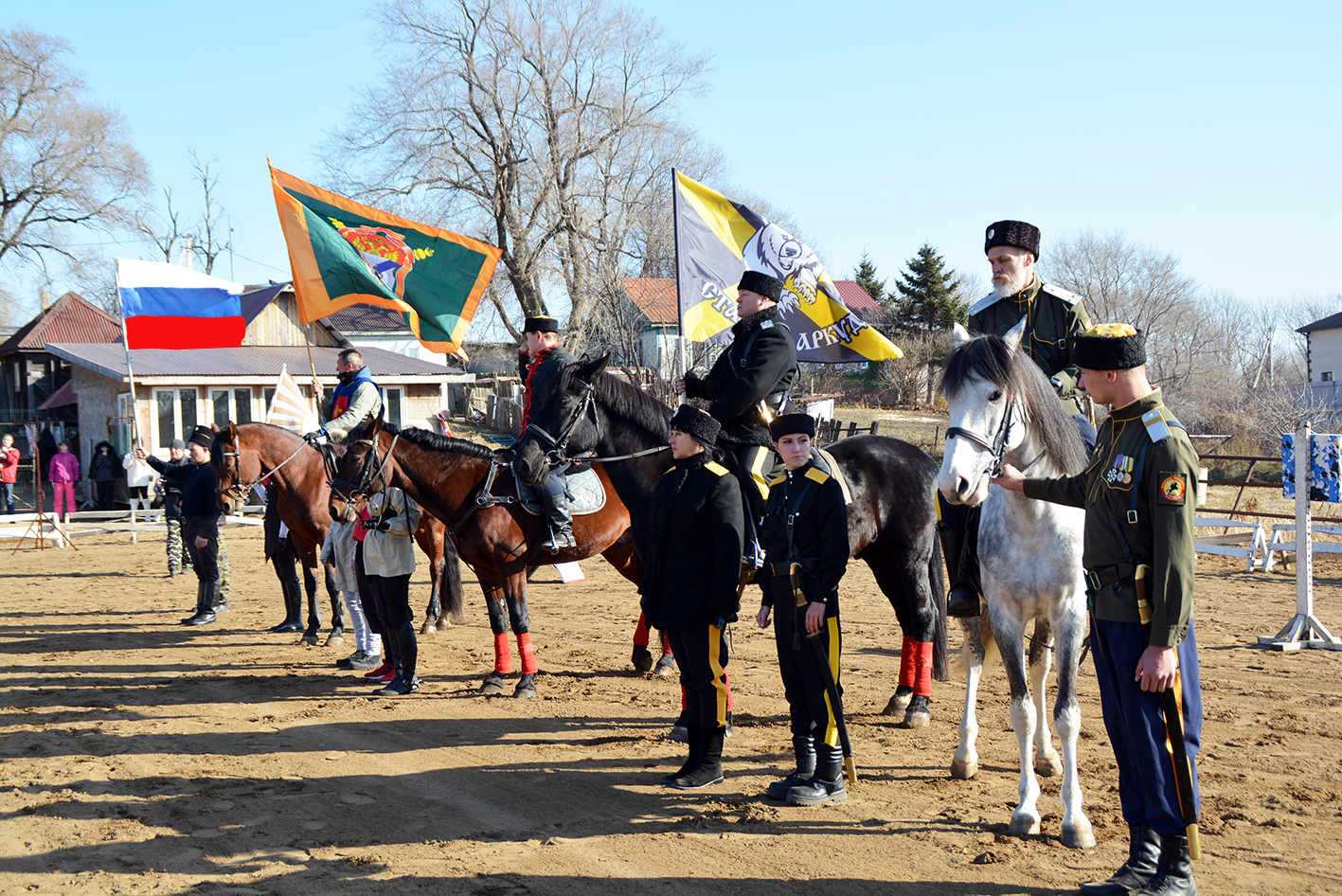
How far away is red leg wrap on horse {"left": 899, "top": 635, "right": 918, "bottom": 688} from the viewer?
21.6 feet

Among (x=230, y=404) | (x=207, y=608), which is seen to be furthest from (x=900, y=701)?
(x=230, y=404)

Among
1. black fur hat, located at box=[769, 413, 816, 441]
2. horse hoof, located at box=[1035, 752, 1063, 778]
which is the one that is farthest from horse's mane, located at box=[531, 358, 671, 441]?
horse hoof, located at box=[1035, 752, 1063, 778]

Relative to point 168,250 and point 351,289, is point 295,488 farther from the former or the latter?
point 168,250

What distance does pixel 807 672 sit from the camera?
16.1 ft

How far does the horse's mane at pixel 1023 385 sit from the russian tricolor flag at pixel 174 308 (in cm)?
1100

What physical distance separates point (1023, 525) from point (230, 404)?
26.0 m

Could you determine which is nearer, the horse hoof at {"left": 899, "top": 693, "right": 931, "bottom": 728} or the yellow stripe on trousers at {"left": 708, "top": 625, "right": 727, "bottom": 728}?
the yellow stripe on trousers at {"left": 708, "top": 625, "right": 727, "bottom": 728}

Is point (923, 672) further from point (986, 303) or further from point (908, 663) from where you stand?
point (986, 303)

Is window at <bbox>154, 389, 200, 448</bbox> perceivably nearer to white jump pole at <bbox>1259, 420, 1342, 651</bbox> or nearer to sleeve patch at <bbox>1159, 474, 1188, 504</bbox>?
white jump pole at <bbox>1259, 420, 1342, 651</bbox>

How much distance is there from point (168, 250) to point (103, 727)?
47065 mm

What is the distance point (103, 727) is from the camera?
22.6ft

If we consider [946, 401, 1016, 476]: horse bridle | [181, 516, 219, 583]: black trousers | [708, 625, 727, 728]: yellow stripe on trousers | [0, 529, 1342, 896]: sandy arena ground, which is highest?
[946, 401, 1016, 476]: horse bridle

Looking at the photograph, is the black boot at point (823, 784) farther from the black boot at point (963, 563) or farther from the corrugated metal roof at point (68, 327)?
the corrugated metal roof at point (68, 327)

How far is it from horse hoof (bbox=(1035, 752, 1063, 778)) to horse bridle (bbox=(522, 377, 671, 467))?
2.95 m
